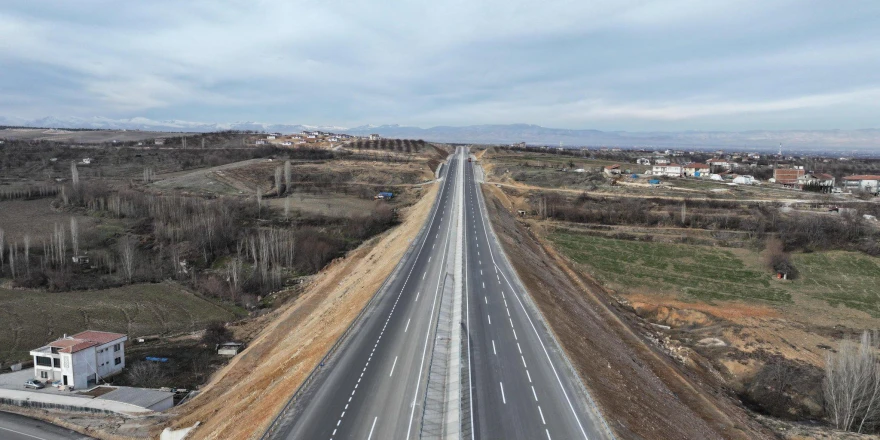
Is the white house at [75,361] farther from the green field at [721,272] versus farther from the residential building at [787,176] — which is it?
the residential building at [787,176]

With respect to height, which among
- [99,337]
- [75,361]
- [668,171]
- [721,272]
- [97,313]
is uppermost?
[668,171]

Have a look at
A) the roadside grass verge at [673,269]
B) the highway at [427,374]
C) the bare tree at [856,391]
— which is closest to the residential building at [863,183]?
the roadside grass verge at [673,269]

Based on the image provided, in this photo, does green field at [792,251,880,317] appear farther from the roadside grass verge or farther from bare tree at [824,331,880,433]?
bare tree at [824,331,880,433]

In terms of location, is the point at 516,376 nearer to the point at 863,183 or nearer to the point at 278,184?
the point at 278,184

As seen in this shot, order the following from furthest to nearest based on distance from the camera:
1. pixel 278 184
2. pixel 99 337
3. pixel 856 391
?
pixel 278 184 → pixel 99 337 → pixel 856 391

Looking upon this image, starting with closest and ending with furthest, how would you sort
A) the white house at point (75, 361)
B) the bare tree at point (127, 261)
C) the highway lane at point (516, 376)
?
the highway lane at point (516, 376) < the white house at point (75, 361) < the bare tree at point (127, 261)

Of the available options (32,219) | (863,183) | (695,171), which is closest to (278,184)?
(32,219)

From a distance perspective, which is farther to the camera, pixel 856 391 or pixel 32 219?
pixel 32 219

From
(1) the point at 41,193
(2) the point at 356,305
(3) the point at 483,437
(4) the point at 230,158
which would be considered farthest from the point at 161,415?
(4) the point at 230,158

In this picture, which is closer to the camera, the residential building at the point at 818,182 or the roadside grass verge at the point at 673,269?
the roadside grass verge at the point at 673,269
